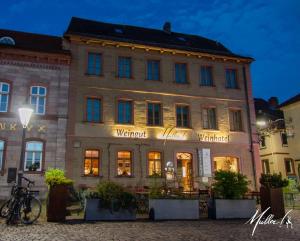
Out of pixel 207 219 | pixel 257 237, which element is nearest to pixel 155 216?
pixel 207 219

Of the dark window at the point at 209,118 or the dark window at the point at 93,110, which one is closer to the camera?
the dark window at the point at 93,110

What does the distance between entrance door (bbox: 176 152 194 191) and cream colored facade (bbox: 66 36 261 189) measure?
287 mm

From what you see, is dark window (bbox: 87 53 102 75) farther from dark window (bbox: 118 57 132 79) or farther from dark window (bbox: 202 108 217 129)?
dark window (bbox: 202 108 217 129)

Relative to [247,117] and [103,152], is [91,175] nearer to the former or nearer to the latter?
[103,152]

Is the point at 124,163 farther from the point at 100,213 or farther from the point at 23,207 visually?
the point at 23,207

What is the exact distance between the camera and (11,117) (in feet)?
61.2

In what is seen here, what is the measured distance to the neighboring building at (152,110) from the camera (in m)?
20.0

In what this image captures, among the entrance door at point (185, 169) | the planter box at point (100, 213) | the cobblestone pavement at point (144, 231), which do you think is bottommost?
the cobblestone pavement at point (144, 231)

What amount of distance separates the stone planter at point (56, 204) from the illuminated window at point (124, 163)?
893 centimetres

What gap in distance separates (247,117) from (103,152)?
10876 millimetres

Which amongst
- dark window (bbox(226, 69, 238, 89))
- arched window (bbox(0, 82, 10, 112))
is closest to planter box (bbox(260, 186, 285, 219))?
dark window (bbox(226, 69, 238, 89))

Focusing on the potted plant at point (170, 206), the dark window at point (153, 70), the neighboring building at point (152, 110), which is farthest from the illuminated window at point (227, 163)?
the potted plant at point (170, 206)

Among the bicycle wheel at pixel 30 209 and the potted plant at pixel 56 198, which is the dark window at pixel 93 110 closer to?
the potted plant at pixel 56 198

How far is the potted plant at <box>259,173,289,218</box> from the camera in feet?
40.6
